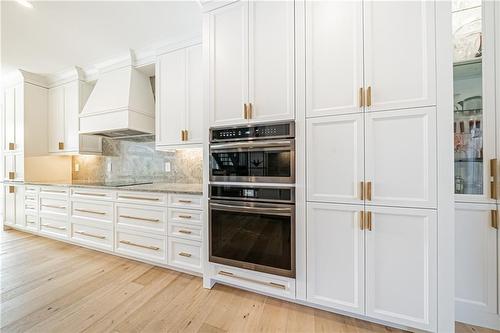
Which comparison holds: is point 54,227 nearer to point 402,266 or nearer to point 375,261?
point 375,261

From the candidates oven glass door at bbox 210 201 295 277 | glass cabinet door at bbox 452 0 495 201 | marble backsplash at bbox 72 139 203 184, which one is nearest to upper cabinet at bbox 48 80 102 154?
marble backsplash at bbox 72 139 203 184

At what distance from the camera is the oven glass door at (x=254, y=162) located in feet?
5.01

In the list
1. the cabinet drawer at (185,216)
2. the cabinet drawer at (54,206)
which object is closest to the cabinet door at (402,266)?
the cabinet drawer at (185,216)

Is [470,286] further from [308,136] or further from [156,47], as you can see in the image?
[156,47]

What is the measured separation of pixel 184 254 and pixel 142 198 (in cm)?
80

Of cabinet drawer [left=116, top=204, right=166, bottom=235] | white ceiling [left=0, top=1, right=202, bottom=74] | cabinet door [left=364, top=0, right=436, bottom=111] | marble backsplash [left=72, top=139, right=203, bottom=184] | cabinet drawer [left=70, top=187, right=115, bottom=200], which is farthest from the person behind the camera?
marble backsplash [left=72, top=139, right=203, bottom=184]

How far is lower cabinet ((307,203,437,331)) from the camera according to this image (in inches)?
49.4

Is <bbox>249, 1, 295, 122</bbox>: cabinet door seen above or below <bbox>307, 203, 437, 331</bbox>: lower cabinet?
above

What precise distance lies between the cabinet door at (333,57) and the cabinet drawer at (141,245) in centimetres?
203

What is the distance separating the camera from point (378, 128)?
4.34ft

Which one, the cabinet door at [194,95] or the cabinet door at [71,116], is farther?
the cabinet door at [71,116]

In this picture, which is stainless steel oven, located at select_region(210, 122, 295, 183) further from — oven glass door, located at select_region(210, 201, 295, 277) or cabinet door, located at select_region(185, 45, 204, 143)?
cabinet door, located at select_region(185, 45, 204, 143)

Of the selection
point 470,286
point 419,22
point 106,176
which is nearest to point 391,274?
point 470,286

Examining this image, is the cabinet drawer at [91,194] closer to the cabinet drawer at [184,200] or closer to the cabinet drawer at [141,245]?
the cabinet drawer at [141,245]
